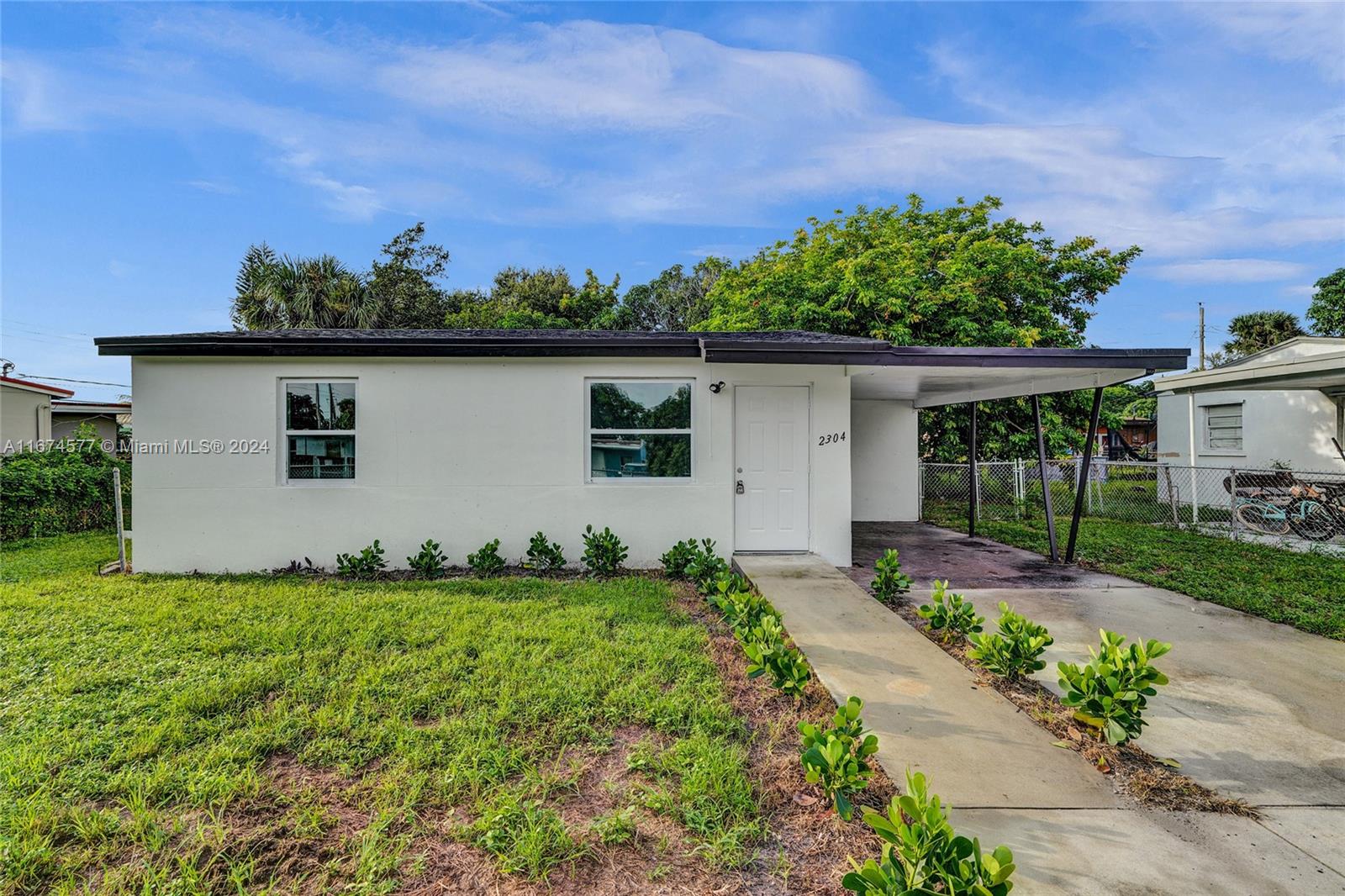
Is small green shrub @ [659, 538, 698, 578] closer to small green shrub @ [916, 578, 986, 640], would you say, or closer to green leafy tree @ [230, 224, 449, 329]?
small green shrub @ [916, 578, 986, 640]

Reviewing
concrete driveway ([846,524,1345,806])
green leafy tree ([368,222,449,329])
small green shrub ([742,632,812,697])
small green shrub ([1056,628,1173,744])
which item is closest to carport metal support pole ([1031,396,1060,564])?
concrete driveway ([846,524,1345,806])

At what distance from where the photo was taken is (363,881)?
6.74 ft

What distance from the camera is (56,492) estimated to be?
9414 mm

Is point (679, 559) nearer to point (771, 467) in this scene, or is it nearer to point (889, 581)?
point (771, 467)

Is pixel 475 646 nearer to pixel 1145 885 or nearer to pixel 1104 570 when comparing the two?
pixel 1145 885

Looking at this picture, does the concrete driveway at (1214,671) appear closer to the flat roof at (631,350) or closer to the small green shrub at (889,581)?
the small green shrub at (889,581)

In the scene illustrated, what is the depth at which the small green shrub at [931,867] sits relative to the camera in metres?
1.62

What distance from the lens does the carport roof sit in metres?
5.91

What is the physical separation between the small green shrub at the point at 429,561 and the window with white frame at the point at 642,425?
194cm

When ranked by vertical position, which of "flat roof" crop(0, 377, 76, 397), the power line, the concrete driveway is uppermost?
the power line

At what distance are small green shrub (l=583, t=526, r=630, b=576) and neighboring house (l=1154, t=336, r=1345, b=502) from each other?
991cm

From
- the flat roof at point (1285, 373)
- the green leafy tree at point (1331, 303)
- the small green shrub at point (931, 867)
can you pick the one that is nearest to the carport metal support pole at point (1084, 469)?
the flat roof at point (1285, 373)

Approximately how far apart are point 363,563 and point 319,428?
172 cm

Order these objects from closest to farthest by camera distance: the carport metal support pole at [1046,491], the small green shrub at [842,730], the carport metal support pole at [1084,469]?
the small green shrub at [842,730]
the carport metal support pole at [1084,469]
the carport metal support pole at [1046,491]
